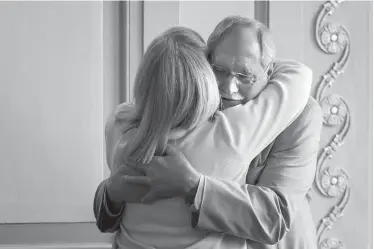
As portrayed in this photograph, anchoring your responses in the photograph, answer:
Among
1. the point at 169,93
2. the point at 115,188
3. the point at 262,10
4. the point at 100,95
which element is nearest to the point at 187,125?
the point at 169,93

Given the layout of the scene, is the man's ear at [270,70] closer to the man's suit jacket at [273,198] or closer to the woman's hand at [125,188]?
the man's suit jacket at [273,198]

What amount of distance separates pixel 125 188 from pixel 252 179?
217mm

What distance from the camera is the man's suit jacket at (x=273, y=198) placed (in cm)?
100

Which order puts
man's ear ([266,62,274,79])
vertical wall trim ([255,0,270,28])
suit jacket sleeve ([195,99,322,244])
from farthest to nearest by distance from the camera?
vertical wall trim ([255,0,270,28])
man's ear ([266,62,274,79])
suit jacket sleeve ([195,99,322,244])

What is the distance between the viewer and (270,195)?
1017 millimetres

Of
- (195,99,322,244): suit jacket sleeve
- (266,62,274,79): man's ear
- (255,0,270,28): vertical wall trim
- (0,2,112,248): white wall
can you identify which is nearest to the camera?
(195,99,322,244): suit jacket sleeve

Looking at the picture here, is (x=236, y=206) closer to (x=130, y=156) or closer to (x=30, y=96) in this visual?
(x=130, y=156)

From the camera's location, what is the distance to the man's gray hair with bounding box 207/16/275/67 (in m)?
1.06

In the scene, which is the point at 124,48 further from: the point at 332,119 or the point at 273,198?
the point at 273,198

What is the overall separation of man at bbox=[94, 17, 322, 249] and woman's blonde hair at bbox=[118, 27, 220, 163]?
0.04 m

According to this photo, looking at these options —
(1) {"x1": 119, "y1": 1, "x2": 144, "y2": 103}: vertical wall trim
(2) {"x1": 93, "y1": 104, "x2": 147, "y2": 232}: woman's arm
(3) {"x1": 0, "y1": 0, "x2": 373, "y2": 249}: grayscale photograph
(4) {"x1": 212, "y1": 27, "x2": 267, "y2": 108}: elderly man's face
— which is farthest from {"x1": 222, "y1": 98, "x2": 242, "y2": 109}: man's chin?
(1) {"x1": 119, "y1": 1, "x2": 144, "y2": 103}: vertical wall trim

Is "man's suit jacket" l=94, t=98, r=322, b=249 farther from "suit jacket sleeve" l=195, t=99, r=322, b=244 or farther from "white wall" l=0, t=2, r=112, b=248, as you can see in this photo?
"white wall" l=0, t=2, r=112, b=248

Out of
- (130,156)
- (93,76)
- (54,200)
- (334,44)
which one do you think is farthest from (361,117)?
(130,156)

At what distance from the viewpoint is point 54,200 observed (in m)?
1.81
